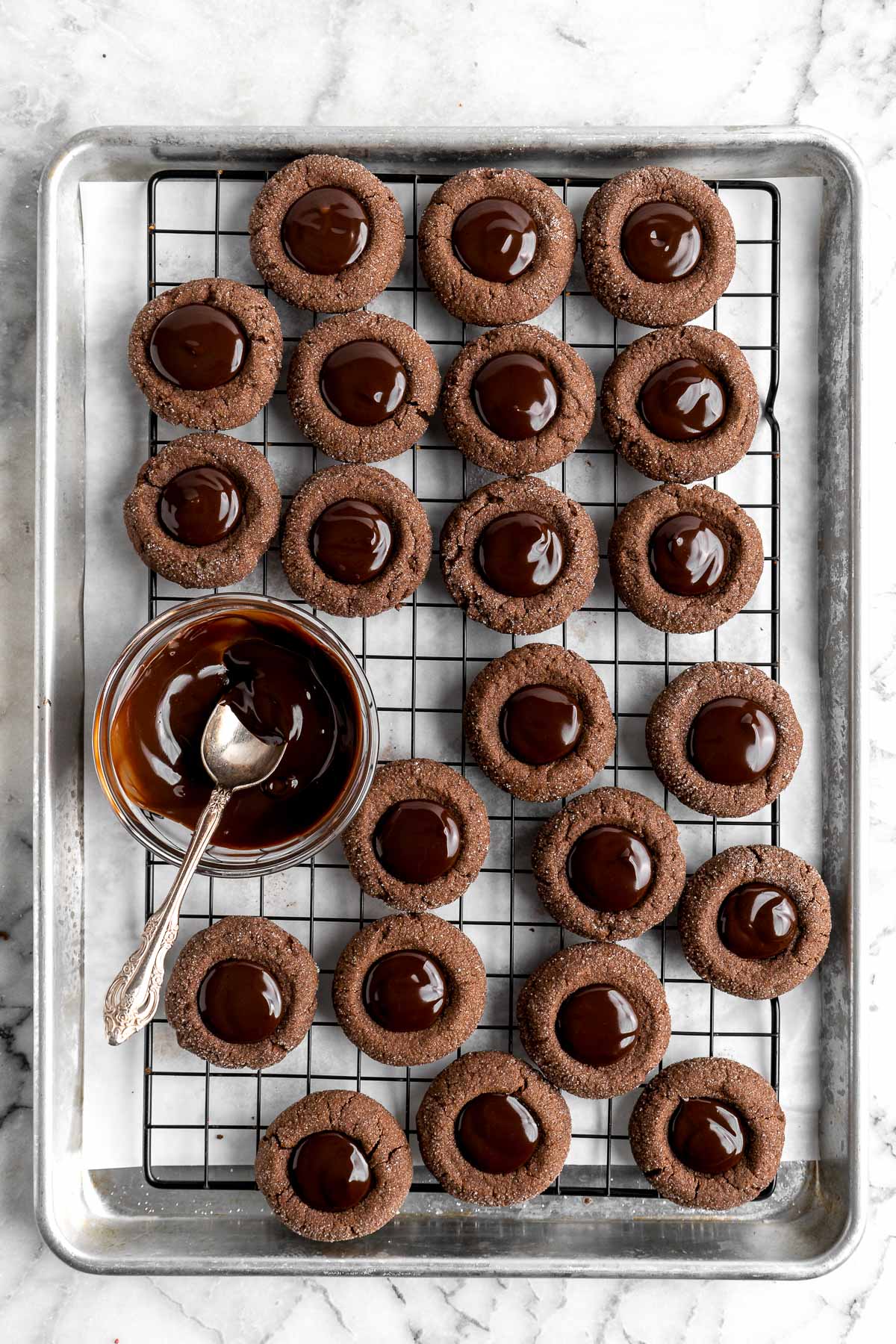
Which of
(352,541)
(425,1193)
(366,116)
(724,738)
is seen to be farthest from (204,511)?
(425,1193)

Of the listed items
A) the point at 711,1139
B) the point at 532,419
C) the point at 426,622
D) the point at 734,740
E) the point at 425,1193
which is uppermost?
the point at 532,419

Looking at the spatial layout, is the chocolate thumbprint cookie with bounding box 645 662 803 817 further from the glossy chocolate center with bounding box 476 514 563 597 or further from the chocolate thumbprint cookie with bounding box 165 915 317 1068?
the chocolate thumbprint cookie with bounding box 165 915 317 1068

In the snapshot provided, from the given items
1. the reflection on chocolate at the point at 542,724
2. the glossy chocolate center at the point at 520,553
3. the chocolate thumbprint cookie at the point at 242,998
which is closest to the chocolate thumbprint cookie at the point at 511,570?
the glossy chocolate center at the point at 520,553

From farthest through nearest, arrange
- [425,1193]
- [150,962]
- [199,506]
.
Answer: [425,1193] < [199,506] < [150,962]

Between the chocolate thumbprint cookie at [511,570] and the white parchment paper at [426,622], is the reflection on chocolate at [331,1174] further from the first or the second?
the chocolate thumbprint cookie at [511,570]

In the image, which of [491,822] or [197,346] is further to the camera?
[491,822]

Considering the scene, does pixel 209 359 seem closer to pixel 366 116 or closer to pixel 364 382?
pixel 364 382

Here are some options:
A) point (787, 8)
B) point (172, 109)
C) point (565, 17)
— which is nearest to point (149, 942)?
point (172, 109)

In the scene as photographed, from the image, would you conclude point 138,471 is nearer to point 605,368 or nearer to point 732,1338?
point 605,368
